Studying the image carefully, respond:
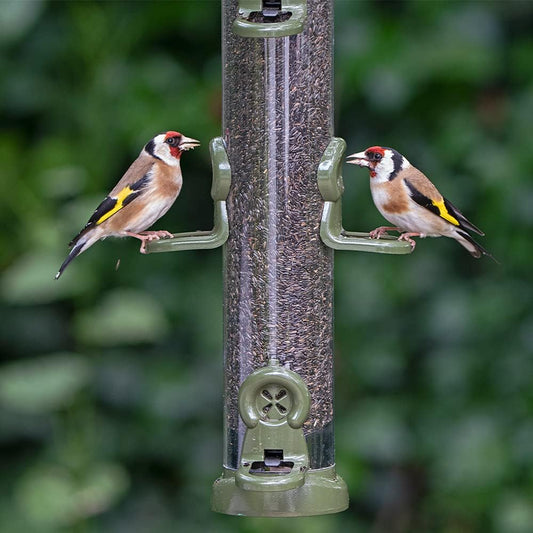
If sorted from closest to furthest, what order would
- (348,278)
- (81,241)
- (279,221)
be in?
1. (279,221)
2. (81,241)
3. (348,278)

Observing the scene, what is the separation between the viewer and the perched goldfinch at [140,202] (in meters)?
4.44

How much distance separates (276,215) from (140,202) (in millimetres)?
461

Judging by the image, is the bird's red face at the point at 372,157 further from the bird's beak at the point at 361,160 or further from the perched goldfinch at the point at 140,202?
the perched goldfinch at the point at 140,202

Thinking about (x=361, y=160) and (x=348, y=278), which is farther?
(x=348, y=278)

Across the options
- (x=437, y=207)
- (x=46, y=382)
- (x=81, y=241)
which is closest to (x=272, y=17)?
(x=437, y=207)

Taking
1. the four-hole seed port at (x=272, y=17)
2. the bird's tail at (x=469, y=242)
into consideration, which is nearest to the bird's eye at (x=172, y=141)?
the four-hole seed port at (x=272, y=17)

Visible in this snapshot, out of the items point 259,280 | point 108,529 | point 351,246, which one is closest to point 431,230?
point 351,246

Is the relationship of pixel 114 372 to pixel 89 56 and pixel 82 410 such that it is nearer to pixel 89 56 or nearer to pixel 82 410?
pixel 82 410

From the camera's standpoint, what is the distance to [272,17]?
4.21 metres

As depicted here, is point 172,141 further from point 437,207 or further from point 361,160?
point 437,207

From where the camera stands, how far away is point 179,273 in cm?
655

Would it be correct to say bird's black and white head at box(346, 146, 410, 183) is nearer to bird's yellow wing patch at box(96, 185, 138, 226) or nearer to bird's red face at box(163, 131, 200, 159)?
Answer: bird's red face at box(163, 131, 200, 159)

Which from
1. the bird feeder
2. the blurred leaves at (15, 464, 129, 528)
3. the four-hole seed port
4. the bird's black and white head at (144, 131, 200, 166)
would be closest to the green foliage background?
the blurred leaves at (15, 464, 129, 528)

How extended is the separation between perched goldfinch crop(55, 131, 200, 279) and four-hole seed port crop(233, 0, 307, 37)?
1.53 feet
